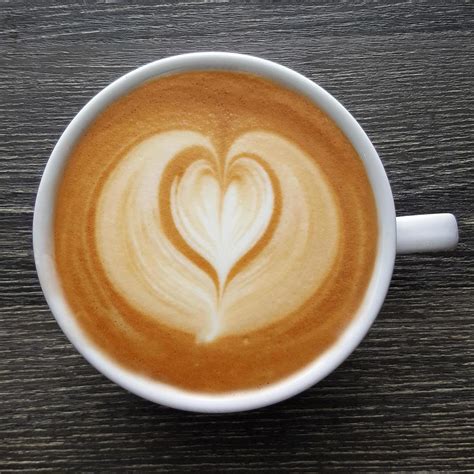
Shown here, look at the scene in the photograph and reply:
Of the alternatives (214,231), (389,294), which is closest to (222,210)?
(214,231)

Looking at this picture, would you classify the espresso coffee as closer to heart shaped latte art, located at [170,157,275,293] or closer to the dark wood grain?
heart shaped latte art, located at [170,157,275,293]

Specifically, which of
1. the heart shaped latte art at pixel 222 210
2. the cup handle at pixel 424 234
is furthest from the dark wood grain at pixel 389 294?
the heart shaped latte art at pixel 222 210

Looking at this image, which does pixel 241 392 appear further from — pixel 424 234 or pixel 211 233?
pixel 424 234

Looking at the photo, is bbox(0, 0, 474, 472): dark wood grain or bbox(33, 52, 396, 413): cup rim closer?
bbox(33, 52, 396, 413): cup rim

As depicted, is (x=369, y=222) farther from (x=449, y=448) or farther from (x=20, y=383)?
(x=20, y=383)

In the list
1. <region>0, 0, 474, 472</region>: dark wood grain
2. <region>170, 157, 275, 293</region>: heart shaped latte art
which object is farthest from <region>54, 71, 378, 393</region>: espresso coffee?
<region>0, 0, 474, 472</region>: dark wood grain

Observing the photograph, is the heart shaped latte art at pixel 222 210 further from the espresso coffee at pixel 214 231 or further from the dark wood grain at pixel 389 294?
the dark wood grain at pixel 389 294

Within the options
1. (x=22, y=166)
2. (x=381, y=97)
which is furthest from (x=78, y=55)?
(x=381, y=97)
